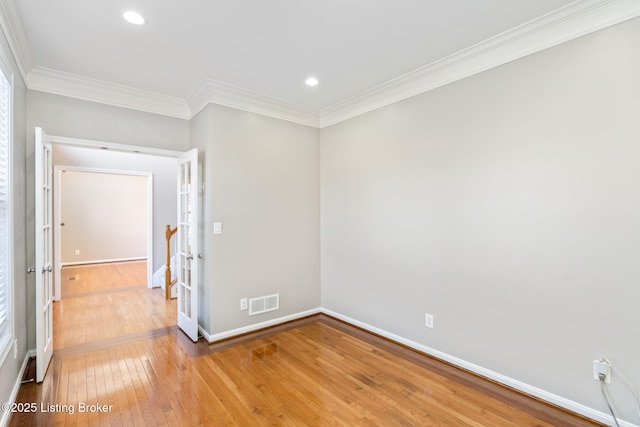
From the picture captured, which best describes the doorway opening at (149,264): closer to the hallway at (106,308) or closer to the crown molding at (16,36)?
the hallway at (106,308)

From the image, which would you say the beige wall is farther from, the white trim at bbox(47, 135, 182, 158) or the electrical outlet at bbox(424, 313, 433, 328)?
the electrical outlet at bbox(424, 313, 433, 328)

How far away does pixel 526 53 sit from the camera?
7.57 ft

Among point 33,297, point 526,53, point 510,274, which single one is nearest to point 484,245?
point 510,274

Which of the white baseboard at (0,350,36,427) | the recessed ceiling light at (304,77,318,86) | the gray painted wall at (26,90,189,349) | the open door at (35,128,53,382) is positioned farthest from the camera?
the recessed ceiling light at (304,77,318,86)

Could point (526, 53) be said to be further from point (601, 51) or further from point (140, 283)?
point (140, 283)

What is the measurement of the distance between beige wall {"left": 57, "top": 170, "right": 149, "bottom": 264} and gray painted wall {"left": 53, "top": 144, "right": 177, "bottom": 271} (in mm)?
2218

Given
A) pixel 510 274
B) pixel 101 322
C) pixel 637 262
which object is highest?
pixel 637 262

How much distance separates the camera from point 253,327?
3.61 metres

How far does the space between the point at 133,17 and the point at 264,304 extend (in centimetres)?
300

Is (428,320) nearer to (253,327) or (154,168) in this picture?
(253,327)

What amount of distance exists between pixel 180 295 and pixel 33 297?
4.34ft

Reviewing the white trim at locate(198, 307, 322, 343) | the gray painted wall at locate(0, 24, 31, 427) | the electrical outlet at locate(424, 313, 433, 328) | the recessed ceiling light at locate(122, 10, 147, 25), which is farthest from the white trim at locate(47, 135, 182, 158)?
the electrical outlet at locate(424, 313, 433, 328)

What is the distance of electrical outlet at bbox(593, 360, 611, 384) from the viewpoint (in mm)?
1965

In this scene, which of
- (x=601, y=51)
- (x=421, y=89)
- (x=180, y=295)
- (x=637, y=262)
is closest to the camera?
(x=637, y=262)
